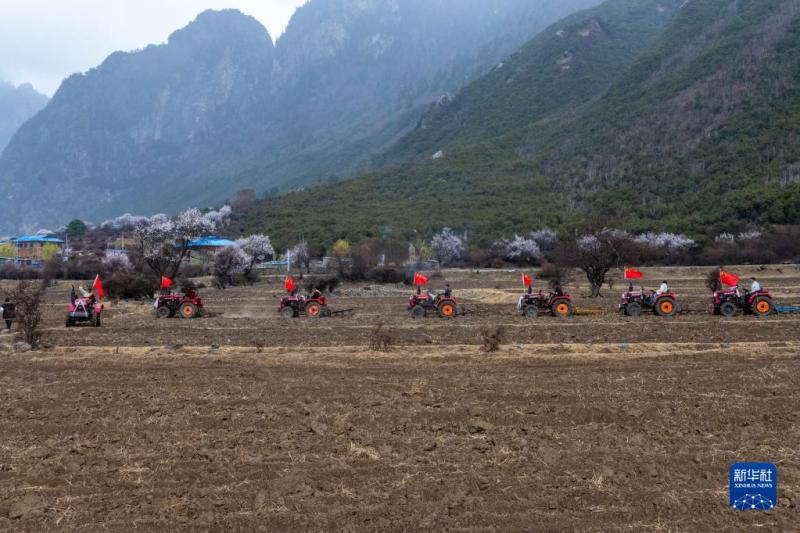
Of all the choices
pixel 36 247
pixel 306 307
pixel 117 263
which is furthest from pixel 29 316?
pixel 36 247

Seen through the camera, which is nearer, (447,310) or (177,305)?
(447,310)

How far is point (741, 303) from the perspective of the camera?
1895 centimetres

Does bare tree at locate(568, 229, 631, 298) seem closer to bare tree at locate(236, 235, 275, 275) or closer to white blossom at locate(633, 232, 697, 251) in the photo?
white blossom at locate(633, 232, 697, 251)

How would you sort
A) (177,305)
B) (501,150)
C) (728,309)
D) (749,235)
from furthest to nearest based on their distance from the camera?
(501,150) < (749,235) < (177,305) < (728,309)

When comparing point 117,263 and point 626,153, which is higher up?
point 626,153

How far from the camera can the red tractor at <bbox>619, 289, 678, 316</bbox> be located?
765 inches

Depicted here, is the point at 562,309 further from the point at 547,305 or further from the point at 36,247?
the point at 36,247

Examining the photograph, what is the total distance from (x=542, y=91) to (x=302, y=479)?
120 m

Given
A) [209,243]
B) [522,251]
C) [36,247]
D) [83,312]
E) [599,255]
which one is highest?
[209,243]

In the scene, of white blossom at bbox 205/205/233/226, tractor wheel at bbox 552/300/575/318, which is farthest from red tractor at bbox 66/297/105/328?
white blossom at bbox 205/205/233/226

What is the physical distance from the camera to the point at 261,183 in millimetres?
175625

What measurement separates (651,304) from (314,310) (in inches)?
462

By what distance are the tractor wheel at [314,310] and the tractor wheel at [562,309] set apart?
27.4ft

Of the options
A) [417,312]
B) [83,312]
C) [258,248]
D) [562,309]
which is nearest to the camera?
[83,312]
